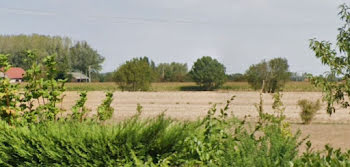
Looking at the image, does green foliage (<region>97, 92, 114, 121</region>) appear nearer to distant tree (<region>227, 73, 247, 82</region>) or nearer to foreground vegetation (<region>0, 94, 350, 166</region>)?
foreground vegetation (<region>0, 94, 350, 166</region>)

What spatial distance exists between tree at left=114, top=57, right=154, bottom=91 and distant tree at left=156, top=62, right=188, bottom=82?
3766 cm

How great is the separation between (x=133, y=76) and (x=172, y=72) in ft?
166

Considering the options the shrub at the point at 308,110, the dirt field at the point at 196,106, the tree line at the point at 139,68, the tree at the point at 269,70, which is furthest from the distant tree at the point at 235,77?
the shrub at the point at 308,110

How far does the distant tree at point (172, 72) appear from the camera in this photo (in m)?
85.9

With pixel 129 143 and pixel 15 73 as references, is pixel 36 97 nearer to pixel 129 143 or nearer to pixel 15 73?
pixel 129 143

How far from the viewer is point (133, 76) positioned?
4559 centimetres

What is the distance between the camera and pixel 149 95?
39.8m

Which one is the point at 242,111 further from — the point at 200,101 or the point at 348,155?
the point at 348,155

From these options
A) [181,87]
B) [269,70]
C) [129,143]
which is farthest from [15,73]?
[129,143]

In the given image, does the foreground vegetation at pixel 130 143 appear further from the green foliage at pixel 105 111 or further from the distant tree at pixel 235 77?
the distant tree at pixel 235 77

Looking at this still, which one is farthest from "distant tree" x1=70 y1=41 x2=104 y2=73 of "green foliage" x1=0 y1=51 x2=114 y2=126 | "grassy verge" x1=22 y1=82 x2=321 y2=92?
"green foliage" x1=0 y1=51 x2=114 y2=126

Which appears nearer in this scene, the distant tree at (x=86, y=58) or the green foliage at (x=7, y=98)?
the green foliage at (x=7, y=98)

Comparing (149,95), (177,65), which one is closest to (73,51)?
(177,65)

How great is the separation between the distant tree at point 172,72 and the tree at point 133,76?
124ft
